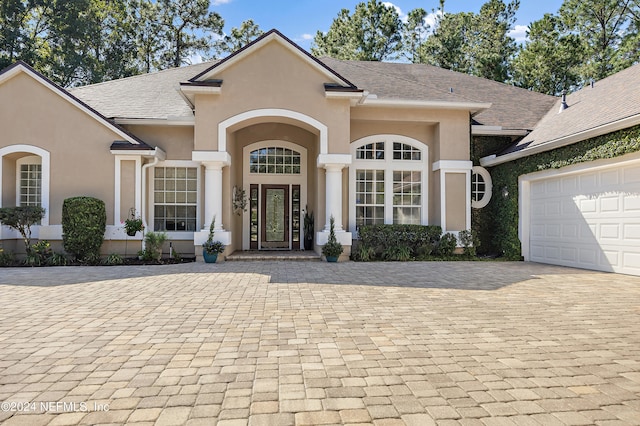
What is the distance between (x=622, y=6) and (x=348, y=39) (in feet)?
54.5

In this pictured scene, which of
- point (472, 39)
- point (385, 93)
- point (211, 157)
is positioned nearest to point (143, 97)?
point (211, 157)

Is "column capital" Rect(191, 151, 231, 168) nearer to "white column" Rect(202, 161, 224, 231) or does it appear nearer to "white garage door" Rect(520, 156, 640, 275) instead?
"white column" Rect(202, 161, 224, 231)

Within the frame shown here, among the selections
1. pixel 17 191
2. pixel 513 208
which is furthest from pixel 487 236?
pixel 17 191

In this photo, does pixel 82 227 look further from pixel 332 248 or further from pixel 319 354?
pixel 319 354

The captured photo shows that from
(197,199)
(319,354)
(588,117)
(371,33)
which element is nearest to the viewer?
(319,354)

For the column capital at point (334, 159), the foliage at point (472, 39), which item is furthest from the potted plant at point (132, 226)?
the foliage at point (472, 39)

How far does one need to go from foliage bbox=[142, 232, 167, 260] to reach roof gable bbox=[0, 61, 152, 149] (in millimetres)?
2340

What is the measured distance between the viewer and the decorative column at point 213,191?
10.0 meters

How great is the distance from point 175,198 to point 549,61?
70.6ft

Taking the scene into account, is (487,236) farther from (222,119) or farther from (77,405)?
(77,405)

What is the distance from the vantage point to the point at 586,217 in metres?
8.91

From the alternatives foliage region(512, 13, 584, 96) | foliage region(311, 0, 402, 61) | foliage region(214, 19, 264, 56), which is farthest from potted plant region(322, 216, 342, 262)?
foliage region(214, 19, 264, 56)

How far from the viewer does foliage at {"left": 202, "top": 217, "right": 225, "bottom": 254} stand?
9688 millimetres

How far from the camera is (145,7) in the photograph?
2670cm
